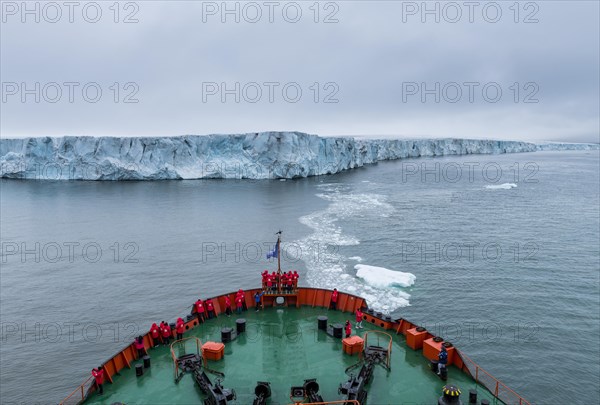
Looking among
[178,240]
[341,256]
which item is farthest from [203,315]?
[178,240]

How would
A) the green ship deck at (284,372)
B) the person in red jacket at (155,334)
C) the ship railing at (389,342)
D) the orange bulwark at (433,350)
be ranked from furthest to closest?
the person in red jacket at (155,334)
the orange bulwark at (433,350)
the ship railing at (389,342)
the green ship deck at (284,372)

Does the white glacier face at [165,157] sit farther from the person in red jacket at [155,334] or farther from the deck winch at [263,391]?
the deck winch at [263,391]

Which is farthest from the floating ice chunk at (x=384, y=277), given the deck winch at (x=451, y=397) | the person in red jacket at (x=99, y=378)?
the person in red jacket at (x=99, y=378)

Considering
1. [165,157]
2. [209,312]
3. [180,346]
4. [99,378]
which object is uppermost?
[165,157]

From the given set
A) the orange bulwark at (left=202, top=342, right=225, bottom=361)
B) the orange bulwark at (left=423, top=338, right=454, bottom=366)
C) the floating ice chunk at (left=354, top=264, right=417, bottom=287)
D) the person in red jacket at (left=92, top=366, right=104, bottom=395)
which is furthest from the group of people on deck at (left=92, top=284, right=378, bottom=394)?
the floating ice chunk at (left=354, top=264, right=417, bottom=287)

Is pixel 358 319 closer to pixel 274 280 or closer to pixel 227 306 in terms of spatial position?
pixel 274 280

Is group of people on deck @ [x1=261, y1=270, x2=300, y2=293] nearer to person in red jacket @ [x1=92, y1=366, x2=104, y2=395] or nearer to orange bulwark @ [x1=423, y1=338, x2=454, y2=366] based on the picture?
orange bulwark @ [x1=423, y1=338, x2=454, y2=366]

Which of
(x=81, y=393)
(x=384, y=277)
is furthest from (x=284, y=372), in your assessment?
(x=384, y=277)
